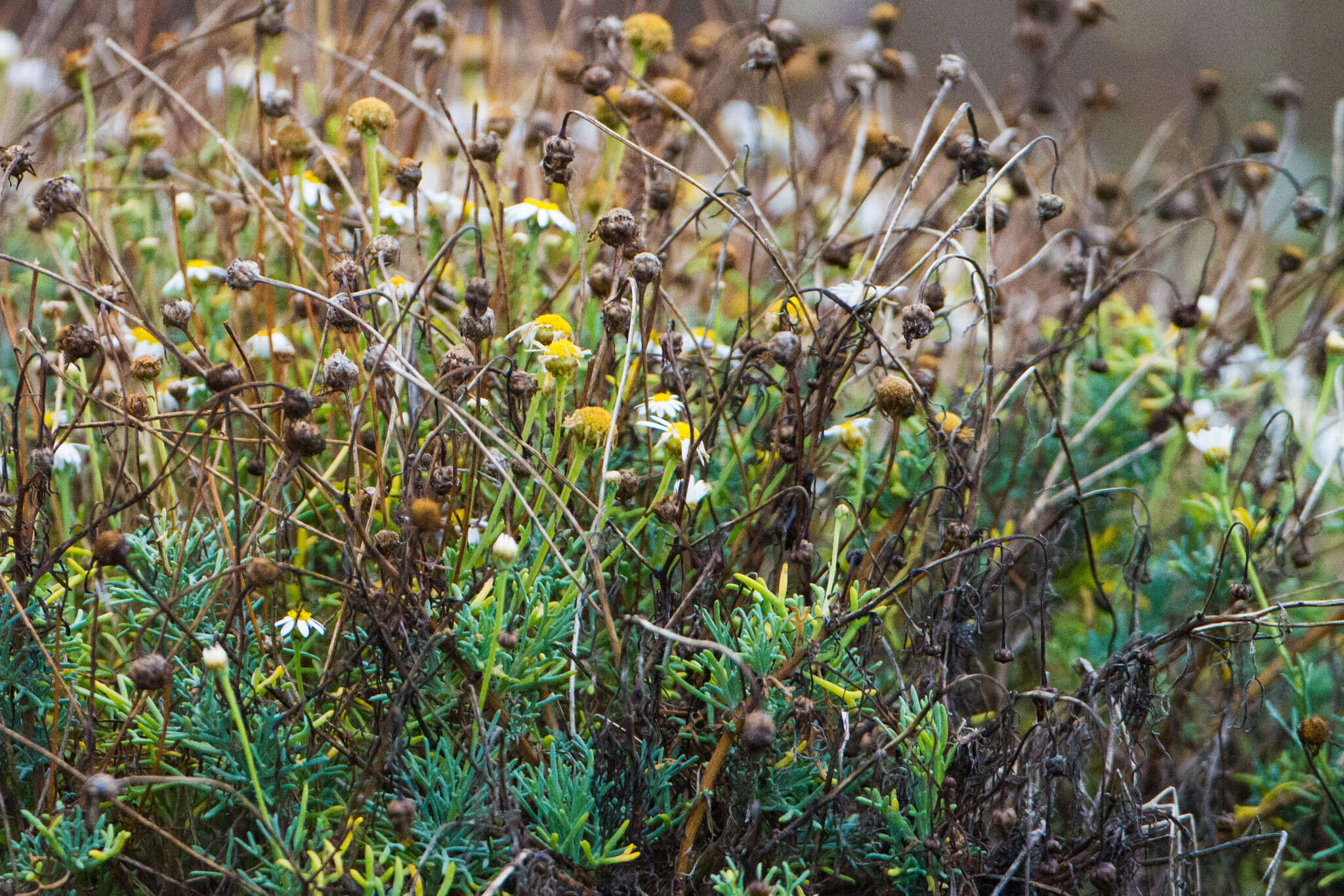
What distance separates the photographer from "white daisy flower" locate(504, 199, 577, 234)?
135 cm

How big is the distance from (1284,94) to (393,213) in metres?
1.61

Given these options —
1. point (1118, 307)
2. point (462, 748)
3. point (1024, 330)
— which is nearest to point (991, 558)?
point (462, 748)

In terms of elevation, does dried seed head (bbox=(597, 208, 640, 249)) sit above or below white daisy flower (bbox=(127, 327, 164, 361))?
above

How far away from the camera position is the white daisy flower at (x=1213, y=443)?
4.75 feet

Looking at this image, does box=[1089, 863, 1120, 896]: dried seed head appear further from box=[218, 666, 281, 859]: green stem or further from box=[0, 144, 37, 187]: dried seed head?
box=[0, 144, 37, 187]: dried seed head

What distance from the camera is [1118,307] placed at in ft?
6.72

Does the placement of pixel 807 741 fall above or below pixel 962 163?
below

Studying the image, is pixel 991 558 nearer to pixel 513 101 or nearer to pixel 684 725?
pixel 684 725

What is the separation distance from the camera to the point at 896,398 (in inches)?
43.6

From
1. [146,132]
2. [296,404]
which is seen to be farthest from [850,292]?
[146,132]

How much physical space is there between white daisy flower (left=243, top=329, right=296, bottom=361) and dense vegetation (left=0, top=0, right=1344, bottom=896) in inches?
0.4

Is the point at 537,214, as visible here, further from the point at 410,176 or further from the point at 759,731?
the point at 759,731

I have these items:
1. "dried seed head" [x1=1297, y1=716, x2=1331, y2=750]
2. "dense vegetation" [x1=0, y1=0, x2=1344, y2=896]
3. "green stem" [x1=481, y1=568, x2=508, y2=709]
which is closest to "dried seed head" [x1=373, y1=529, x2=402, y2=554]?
"dense vegetation" [x1=0, y1=0, x2=1344, y2=896]

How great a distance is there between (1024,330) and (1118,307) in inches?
13.9
